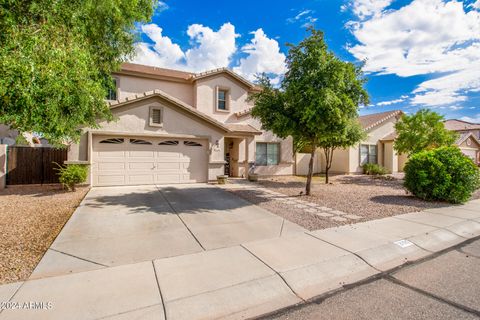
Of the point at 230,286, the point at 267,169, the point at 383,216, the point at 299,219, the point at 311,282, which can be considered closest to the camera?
the point at 230,286

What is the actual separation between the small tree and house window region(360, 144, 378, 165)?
4130mm

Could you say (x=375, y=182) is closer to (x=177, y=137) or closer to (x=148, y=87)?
(x=177, y=137)

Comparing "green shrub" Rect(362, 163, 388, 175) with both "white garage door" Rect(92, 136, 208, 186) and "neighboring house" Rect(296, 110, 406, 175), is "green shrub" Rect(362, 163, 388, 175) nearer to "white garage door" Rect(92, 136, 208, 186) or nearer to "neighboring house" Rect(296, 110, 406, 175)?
"neighboring house" Rect(296, 110, 406, 175)

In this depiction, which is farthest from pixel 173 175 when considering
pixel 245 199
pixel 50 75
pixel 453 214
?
pixel 453 214

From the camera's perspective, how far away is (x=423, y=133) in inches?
626

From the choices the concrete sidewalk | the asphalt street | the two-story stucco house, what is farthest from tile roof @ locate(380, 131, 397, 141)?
the asphalt street

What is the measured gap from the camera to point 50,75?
4.21 m

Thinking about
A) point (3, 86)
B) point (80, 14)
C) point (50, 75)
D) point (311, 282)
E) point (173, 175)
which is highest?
point (80, 14)

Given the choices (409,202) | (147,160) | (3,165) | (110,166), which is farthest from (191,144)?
(409,202)

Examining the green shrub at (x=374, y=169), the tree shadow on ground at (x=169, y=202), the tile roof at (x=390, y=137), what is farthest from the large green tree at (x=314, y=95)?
the tile roof at (x=390, y=137)

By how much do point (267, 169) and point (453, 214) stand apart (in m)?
10.4

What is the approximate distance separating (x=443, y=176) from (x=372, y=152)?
12442 millimetres

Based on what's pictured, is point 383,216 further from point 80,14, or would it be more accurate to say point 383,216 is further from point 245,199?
point 80,14

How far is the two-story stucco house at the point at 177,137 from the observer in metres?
11.4
